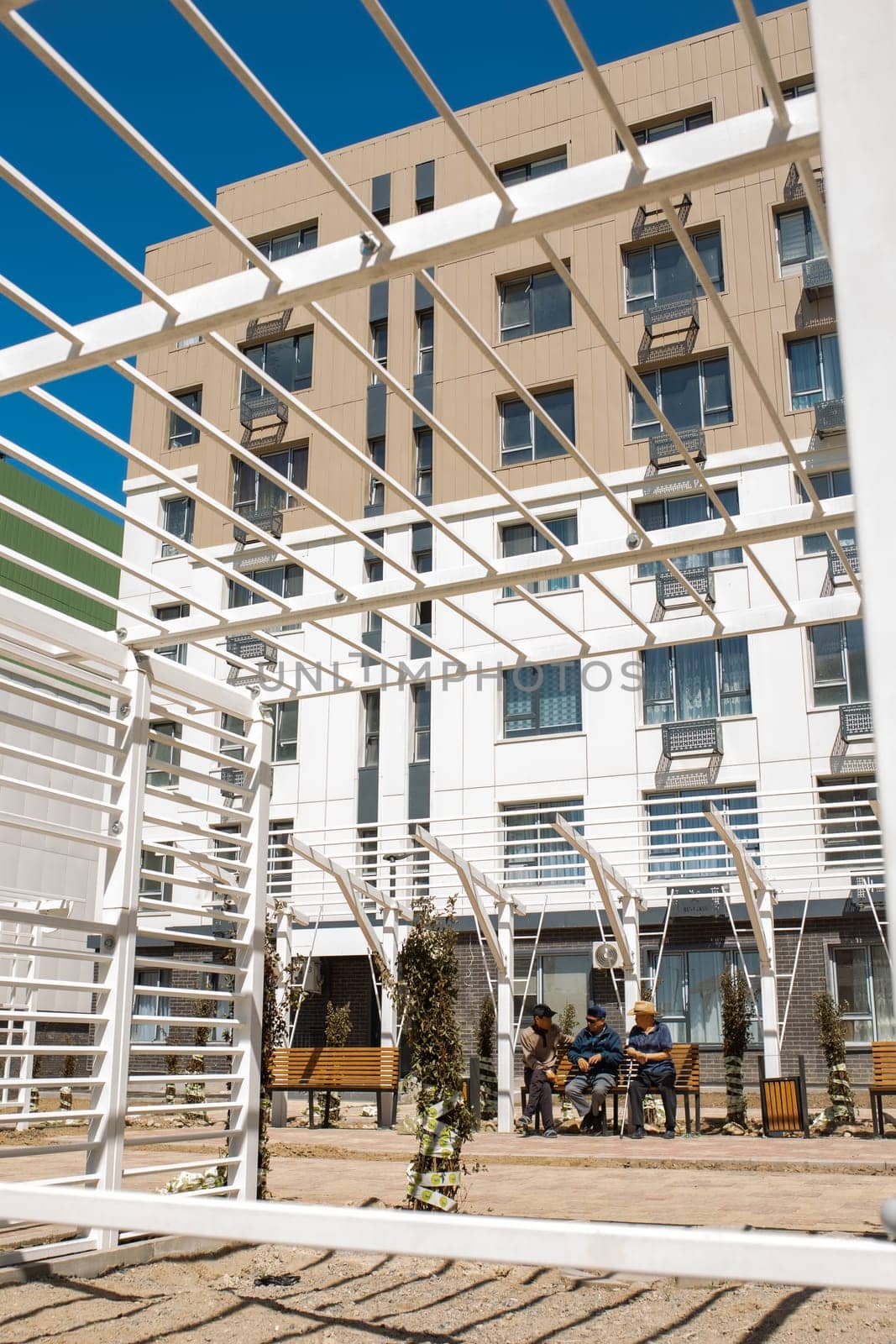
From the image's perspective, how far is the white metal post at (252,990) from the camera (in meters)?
6.45

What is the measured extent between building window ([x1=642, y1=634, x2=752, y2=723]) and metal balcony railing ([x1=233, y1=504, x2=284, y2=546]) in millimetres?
9649

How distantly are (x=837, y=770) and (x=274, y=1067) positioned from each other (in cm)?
1150

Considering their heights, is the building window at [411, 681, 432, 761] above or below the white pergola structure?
above

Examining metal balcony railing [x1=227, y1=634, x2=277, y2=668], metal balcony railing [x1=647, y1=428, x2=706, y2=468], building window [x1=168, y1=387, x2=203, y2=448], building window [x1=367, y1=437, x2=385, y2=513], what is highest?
building window [x1=168, y1=387, x2=203, y2=448]

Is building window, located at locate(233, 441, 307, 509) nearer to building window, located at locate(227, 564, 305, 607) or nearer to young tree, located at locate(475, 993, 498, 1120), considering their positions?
building window, located at locate(227, 564, 305, 607)

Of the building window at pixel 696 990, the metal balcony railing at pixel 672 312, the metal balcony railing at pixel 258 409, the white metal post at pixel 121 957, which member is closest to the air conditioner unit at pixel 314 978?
the building window at pixel 696 990

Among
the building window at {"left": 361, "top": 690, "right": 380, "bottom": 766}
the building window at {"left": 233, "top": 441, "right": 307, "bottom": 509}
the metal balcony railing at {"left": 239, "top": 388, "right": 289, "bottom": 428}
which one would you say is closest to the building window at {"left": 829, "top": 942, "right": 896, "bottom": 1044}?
the building window at {"left": 361, "top": 690, "right": 380, "bottom": 766}

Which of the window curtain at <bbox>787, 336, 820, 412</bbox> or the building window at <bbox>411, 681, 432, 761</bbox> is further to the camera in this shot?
the building window at <bbox>411, 681, 432, 761</bbox>

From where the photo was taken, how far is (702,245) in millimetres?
25828

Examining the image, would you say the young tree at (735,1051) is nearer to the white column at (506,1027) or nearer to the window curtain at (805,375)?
the white column at (506,1027)

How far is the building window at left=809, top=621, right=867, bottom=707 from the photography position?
72.7 feet

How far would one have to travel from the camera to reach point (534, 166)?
28062mm

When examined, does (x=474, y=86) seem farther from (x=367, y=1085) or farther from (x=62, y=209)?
(x=62, y=209)

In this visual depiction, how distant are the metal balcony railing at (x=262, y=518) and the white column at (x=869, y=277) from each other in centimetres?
2614
